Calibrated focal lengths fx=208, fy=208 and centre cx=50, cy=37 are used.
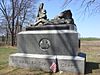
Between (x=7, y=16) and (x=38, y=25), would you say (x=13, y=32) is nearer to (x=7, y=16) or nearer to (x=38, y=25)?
(x=7, y=16)

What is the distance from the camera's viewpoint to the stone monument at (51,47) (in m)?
7.84

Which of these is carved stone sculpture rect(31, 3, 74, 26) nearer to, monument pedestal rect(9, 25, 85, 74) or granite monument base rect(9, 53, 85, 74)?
monument pedestal rect(9, 25, 85, 74)

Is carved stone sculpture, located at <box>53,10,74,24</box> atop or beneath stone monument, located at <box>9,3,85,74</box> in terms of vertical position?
atop

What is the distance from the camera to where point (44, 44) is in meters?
8.47

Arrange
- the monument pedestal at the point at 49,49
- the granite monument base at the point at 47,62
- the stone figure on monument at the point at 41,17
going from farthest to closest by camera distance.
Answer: the stone figure on monument at the point at 41,17 < the monument pedestal at the point at 49,49 < the granite monument base at the point at 47,62

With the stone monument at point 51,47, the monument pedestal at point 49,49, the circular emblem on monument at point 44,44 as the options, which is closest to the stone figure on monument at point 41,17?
the stone monument at point 51,47

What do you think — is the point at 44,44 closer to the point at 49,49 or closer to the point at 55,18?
the point at 49,49

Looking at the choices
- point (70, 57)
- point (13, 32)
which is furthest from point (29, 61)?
point (13, 32)

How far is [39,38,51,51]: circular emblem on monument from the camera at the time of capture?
8453mm

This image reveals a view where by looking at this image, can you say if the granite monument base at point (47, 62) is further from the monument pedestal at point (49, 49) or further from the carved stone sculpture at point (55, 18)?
the carved stone sculpture at point (55, 18)

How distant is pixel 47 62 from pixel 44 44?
83cm

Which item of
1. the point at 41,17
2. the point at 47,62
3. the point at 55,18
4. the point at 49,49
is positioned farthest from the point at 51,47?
the point at 41,17

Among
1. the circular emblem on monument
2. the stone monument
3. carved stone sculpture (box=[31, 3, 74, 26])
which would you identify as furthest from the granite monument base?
carved stone sculpture (box=[31, 3, 74, 26])


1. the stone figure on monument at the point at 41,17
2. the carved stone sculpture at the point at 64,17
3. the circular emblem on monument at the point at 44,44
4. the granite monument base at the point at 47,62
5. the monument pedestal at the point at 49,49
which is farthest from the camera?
the stone figure on monument at the point at 41,17
